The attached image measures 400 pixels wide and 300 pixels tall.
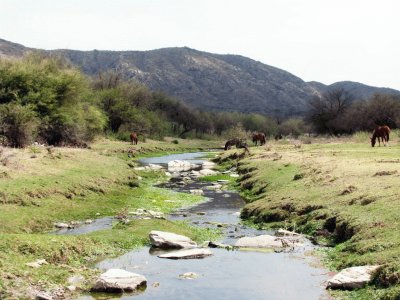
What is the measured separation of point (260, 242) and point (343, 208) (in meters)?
4.91

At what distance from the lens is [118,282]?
600 inches

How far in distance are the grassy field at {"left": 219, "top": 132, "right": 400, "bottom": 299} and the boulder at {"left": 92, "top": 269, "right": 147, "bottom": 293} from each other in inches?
246

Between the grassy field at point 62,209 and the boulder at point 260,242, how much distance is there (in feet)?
7.65

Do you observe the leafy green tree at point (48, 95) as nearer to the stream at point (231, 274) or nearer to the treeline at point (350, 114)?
the stream at point (231, 274)

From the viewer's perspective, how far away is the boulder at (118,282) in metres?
15.1

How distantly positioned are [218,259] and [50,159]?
25233 millimetres

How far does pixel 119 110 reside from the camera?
10638cm

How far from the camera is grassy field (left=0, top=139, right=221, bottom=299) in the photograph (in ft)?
52.3

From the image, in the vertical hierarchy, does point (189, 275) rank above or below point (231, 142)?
below

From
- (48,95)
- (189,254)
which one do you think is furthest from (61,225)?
(48,95)

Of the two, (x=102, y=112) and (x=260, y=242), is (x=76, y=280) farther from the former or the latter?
(x=102, y=112)

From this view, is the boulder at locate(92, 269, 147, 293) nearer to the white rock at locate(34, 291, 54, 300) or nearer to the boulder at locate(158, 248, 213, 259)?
the white rock at locate(34, 291, 54, 300)

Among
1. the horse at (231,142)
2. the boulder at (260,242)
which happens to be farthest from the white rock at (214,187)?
the horse at (231,142)

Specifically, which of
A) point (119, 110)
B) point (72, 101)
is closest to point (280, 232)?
point (72, 101)
